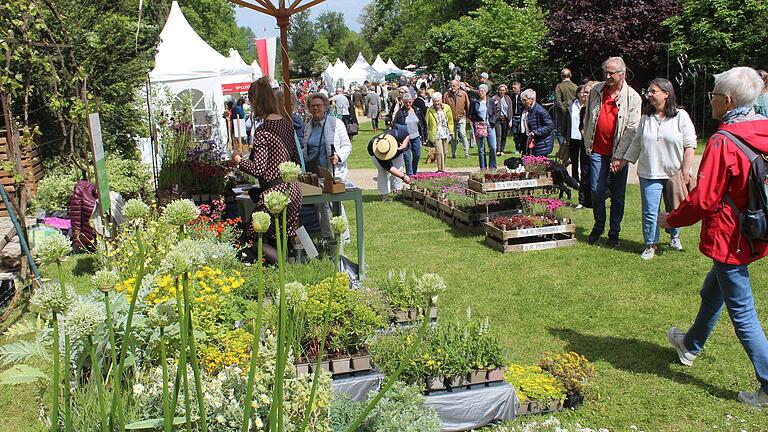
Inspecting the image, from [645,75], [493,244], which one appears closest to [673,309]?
[493,244]

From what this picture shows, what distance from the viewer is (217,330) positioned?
14.5 ft

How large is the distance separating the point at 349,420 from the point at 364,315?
40.1 inches

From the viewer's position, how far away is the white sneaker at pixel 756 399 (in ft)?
14.0

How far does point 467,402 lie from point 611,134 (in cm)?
458

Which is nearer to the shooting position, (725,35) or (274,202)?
(274,202)

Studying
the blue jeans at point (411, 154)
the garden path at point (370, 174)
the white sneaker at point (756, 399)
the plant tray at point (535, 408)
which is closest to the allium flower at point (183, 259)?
the plant tray at point (535, 408)

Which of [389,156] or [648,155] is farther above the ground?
[648,155]

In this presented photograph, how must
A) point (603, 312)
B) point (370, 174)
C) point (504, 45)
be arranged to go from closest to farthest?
point (603, 312) < point (370, 174) < point (504, 45)

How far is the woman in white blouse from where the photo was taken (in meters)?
6.94

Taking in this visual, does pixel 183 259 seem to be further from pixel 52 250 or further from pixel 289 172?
pixel 289 172

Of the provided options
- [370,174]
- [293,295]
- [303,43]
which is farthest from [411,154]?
Result: [303,43]

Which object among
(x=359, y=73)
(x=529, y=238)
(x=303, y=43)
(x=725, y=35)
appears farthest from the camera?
(x=303, y=43)

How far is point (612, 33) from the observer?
68.3 ft

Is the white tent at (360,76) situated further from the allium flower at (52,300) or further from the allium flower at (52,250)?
the allium flower at (52,300)
